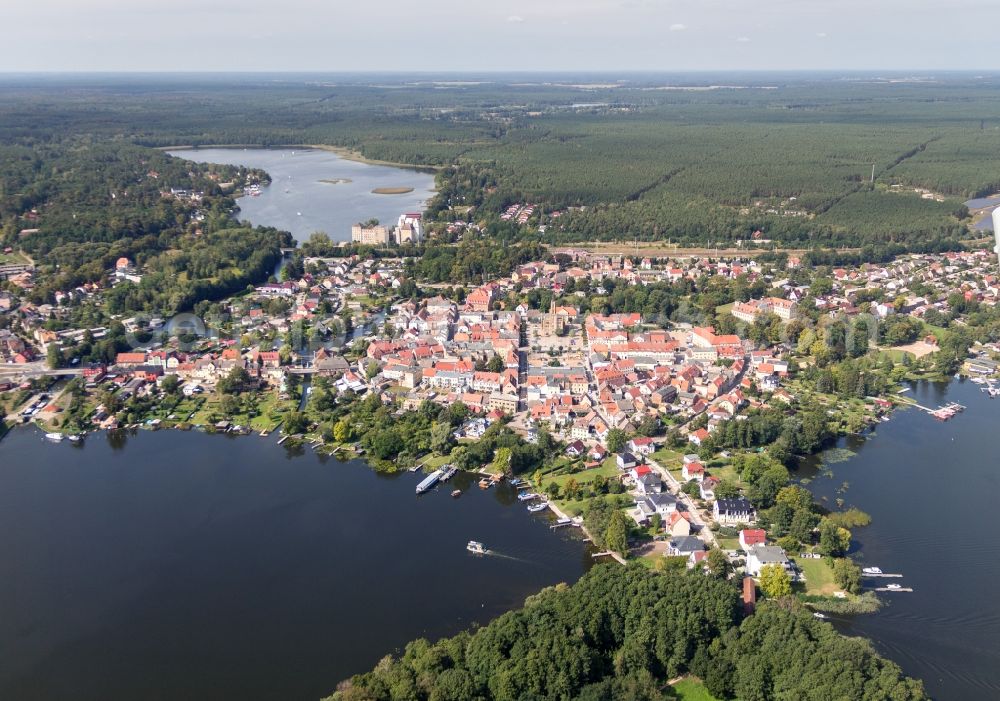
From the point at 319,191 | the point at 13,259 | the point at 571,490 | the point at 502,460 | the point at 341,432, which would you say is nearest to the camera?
the point at 571,490

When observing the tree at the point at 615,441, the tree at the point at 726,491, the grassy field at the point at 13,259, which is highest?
the grassy field at the point at 13,259

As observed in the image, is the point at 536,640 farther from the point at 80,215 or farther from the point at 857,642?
the point at 80,215

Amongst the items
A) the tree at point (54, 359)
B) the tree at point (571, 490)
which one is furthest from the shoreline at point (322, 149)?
the tree at point (571, 490)

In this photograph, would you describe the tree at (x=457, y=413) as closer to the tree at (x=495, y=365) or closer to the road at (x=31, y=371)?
the tree at (x=495, y=365)

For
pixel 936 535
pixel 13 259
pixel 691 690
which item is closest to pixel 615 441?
pixel 936 535

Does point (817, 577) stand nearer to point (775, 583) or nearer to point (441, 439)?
point (775, 583)

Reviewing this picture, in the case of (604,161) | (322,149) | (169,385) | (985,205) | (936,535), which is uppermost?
(322,149)
